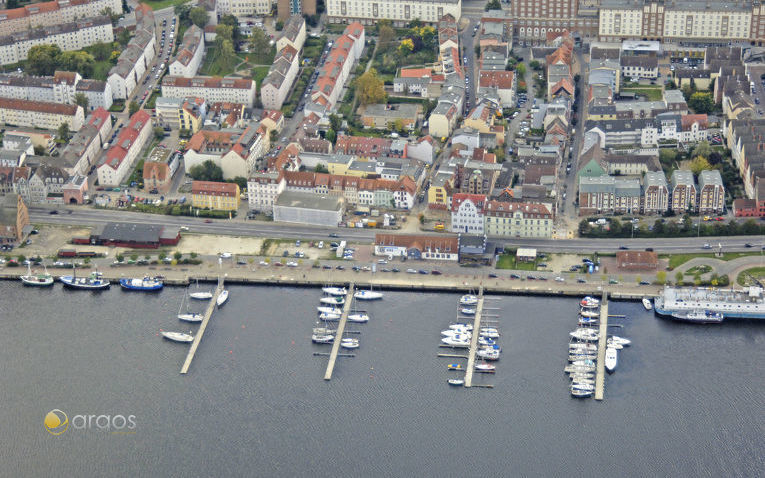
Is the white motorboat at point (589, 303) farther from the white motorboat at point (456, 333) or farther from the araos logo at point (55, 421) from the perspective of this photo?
the araos logo at point (55, 421)

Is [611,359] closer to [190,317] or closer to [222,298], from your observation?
[222,298]

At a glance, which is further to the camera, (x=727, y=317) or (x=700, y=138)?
(x=700, y=138)

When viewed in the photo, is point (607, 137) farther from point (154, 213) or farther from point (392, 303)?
point (154, 213)

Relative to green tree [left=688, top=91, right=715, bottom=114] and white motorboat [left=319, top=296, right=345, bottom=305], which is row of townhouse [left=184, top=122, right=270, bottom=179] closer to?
white motorboat [left=319, top=296, right=345, bottom=305]

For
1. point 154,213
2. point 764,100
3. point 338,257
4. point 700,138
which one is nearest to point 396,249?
point 338,257

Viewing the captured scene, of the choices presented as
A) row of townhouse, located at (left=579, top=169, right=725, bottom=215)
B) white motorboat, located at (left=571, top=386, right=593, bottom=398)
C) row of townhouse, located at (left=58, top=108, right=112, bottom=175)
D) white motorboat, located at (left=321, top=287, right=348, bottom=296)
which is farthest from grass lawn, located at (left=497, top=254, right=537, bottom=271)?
row of townhouse, located at (left=58, top=108, right=112, bottom=175)

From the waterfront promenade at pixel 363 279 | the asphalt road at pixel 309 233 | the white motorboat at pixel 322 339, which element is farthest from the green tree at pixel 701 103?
the white motorboat at pixel 322 339

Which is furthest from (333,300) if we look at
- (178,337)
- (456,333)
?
(178,337)
